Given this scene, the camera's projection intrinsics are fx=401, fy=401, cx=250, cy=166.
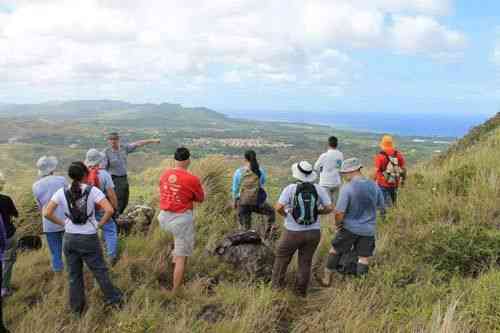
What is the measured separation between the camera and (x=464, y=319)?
12.7ft

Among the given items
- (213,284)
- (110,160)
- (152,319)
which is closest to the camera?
(152,319)

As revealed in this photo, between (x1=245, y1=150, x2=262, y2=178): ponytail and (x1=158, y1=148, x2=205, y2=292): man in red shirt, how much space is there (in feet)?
5.65

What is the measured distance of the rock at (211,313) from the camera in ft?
14.8

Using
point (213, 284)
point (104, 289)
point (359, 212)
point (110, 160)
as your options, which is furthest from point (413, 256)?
point (110, 160)

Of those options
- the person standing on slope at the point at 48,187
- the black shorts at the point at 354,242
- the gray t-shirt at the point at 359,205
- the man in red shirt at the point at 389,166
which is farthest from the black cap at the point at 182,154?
the man in red shirt at the point at 389,166

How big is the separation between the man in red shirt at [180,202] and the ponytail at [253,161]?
172cm

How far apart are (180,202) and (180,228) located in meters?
0.34

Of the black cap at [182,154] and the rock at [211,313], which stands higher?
the black cap at [182,154]

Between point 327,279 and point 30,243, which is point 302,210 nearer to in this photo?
point 327,279

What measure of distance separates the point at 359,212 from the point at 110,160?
434cm

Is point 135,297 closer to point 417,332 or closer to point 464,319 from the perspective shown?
point 417,332

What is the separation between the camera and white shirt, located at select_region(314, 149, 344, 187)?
27.5 ft

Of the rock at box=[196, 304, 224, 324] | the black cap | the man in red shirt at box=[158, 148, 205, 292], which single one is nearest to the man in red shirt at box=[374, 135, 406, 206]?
the man in red shirt at box=[158, 148, 205, 292]

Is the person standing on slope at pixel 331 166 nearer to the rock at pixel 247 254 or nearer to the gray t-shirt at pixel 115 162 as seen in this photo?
the rock at pixel 247 254
